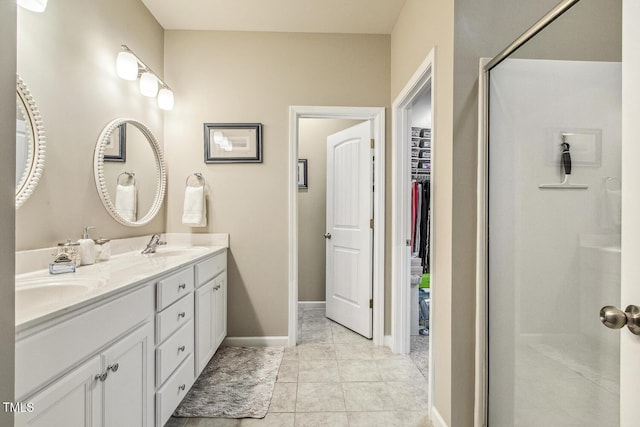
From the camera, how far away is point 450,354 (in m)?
1.49

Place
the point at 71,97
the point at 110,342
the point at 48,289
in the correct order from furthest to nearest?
the point at 71,97 < the point at 48,289 < the point at 110,342

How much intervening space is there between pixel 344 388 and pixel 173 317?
119 cm

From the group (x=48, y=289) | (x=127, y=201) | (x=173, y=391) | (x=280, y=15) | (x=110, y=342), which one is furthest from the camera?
(x=280, y=15)

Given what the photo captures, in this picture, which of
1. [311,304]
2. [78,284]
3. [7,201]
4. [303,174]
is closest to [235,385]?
[78,284]

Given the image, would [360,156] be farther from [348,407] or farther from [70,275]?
[70,275]

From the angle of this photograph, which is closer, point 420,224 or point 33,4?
point 33,4

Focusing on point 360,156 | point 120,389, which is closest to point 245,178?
point 360,156

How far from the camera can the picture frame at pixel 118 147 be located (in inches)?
75.6

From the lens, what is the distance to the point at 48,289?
124 cm

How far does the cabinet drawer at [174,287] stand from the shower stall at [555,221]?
4.94ft

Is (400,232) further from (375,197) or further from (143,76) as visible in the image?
(143,76)

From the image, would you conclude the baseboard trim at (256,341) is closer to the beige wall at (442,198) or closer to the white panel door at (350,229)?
the white panel door at (350,229)

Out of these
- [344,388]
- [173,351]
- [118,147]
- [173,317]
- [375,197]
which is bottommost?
[344,388]

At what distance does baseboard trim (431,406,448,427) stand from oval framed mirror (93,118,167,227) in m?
2.22
